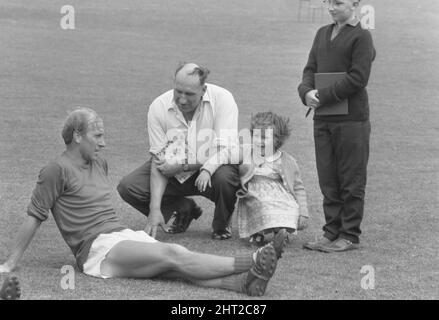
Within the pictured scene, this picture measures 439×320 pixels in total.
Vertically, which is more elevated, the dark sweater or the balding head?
the dark sweater

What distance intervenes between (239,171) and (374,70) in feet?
50.4

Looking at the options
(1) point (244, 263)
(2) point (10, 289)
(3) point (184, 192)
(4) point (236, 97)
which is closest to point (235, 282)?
(1) point (244, 263)

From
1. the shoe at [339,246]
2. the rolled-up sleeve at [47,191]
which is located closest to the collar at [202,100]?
the shoe at [339,246]

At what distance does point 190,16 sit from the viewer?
33.5m

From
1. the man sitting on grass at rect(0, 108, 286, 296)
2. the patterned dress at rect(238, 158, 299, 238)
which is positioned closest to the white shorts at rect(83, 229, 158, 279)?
the man sitting on grass at rect(0, 108, 286, 296)

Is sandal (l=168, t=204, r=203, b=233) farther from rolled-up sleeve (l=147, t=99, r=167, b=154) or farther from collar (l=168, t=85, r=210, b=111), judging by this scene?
collar (l=168, t=85, r=210, b=111)

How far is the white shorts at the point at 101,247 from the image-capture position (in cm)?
671

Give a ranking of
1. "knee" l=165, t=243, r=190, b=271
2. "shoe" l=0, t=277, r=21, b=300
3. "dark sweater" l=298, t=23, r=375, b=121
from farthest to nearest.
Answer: "dark sweater" l=298, t=23, r=375, b=121 → "knee" l=165, t=243, r=190, b=271 → "shoe" l=0, t=277, r=21, b=300

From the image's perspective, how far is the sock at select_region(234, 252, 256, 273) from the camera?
6.32 meters

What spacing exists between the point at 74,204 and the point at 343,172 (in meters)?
2.14

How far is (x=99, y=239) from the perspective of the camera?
679 cm

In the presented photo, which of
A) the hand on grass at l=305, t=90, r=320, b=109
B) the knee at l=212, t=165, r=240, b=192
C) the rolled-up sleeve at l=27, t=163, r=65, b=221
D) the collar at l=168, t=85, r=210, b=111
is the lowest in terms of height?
the knee at l=212, t=165, r=240, b=192

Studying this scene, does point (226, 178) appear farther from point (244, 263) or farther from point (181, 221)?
point (244, 263)

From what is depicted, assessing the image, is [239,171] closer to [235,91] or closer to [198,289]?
[198,289]
